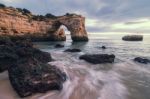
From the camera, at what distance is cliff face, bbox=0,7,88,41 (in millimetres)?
44375

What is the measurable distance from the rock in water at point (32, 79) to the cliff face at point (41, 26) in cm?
3563

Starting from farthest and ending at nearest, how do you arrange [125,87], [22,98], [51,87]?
[125,87] → [51,87] → [22,98]

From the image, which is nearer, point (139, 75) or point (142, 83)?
point (142, 83)

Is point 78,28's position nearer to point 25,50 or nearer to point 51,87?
point 25,50

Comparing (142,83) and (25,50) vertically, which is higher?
(25,50)

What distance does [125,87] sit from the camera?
9.70 m

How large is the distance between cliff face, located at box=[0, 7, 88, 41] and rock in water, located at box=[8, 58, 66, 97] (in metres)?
35.6

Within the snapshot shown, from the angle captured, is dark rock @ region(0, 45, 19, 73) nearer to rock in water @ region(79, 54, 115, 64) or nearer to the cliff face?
rock in water @ region(79, 54, 115, 64)

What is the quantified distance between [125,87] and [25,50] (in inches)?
276

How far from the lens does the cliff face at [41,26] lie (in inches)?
1747

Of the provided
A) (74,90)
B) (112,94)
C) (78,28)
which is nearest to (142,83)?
(112,94)

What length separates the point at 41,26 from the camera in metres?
57.0

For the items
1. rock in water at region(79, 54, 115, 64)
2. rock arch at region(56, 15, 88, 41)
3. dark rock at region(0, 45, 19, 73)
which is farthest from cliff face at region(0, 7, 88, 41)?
dark rock at region(0, 45, 19, 73)

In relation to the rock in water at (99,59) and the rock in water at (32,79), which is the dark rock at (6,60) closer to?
the rock in water at (32,79)
